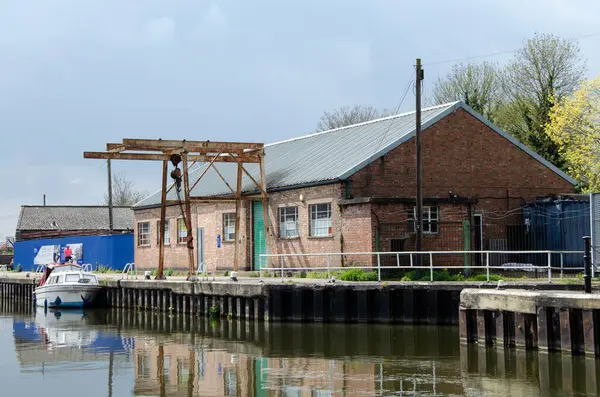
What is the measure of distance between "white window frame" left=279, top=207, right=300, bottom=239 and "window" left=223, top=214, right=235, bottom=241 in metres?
3.77

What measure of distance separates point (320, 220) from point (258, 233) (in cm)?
502

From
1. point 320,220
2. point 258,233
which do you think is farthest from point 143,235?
point 320,220

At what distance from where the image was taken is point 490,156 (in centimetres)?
3838

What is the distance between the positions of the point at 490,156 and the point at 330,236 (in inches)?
296

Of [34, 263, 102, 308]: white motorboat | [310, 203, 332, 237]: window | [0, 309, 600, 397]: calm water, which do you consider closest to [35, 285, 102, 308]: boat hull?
[34, 263, 102, 308]: white motorboat

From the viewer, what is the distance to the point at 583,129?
4778 centimetres

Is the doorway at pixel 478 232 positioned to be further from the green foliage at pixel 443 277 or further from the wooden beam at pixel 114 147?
the wooden beam at pixel 114 147

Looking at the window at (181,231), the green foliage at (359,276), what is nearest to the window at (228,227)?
the window at (181,231)

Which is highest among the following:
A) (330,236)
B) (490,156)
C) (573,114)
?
(573,114)

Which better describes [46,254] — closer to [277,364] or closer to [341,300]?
[341,300]

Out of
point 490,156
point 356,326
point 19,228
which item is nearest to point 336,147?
point 490,156

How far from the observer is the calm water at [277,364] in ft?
64.4

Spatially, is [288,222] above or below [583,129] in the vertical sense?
below

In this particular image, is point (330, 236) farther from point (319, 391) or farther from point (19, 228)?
point (19, 228)
